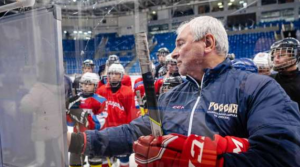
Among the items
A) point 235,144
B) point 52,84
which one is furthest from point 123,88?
point 235,144

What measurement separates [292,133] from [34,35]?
1.88 feet

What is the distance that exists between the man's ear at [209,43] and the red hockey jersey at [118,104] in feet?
1.15

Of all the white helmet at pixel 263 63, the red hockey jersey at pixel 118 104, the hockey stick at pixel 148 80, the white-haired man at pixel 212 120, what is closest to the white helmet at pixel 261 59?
the white helmet at pixel 263 63

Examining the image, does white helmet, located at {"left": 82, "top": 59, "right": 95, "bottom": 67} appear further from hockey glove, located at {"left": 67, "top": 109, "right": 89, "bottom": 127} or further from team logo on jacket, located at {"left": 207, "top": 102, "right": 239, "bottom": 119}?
team logo on jacket, located at {"left": 207, "top": 102, "right": 239, "bottom": 119}

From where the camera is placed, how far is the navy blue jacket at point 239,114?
1.51 ft

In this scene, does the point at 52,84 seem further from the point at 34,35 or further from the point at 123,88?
the point at 123,88

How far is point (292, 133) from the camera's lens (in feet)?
1.55

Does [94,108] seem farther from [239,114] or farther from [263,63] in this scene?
[263,63]

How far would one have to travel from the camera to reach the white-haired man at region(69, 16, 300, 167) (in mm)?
462

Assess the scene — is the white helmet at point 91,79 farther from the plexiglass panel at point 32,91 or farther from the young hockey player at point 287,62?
the young hockey player at point 287,62

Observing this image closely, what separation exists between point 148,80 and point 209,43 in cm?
19

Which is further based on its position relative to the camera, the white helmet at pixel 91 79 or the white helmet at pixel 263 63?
the white helmet at pixel 263 63

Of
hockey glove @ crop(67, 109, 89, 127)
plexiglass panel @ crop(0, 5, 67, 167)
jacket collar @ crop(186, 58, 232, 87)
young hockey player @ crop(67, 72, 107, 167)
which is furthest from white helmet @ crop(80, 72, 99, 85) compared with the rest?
jacket collar @ crop(186, 58, 232, 87)

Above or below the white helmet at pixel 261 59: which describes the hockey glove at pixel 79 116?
below
